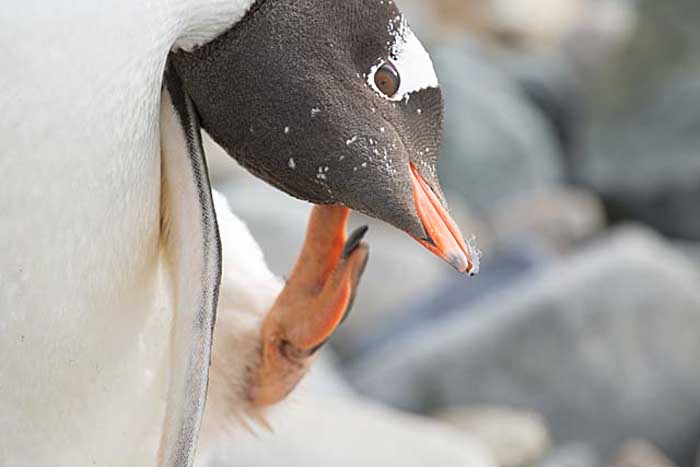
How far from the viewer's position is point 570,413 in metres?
3.19

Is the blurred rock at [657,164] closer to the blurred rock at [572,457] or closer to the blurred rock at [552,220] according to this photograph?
the blurred rock at [552,220]

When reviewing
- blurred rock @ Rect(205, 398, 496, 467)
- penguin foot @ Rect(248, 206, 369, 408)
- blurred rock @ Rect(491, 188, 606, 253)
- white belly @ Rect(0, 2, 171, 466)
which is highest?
blurred rock @ Rect(491, 188, 606, 253)

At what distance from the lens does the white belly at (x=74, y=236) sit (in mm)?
893

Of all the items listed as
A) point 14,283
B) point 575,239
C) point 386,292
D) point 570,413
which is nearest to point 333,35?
point 14,283

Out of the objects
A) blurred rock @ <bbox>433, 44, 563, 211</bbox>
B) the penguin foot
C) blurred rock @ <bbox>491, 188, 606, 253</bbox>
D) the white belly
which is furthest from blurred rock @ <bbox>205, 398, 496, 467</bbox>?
blurred rock @ <bbox>433, 44, 563, 211</bbox>

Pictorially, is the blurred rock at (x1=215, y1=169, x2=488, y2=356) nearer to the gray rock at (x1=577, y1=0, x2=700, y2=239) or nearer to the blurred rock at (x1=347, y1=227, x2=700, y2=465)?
the blurred rock at (x1=347, y1=227, x2=700, y2=465)

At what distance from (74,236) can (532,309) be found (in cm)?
232

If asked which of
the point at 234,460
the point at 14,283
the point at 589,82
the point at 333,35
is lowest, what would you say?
the point at 14,283

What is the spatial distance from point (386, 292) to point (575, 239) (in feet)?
3.57

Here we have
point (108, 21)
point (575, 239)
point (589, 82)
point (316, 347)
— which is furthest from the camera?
point (589, 82)

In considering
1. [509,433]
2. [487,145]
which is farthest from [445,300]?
[487,145]

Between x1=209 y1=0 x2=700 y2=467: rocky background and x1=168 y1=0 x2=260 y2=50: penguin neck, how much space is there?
18.7 inches

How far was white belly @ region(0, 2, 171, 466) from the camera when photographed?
35.1 inches

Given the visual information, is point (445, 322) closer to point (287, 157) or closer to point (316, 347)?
point (316, 347)
